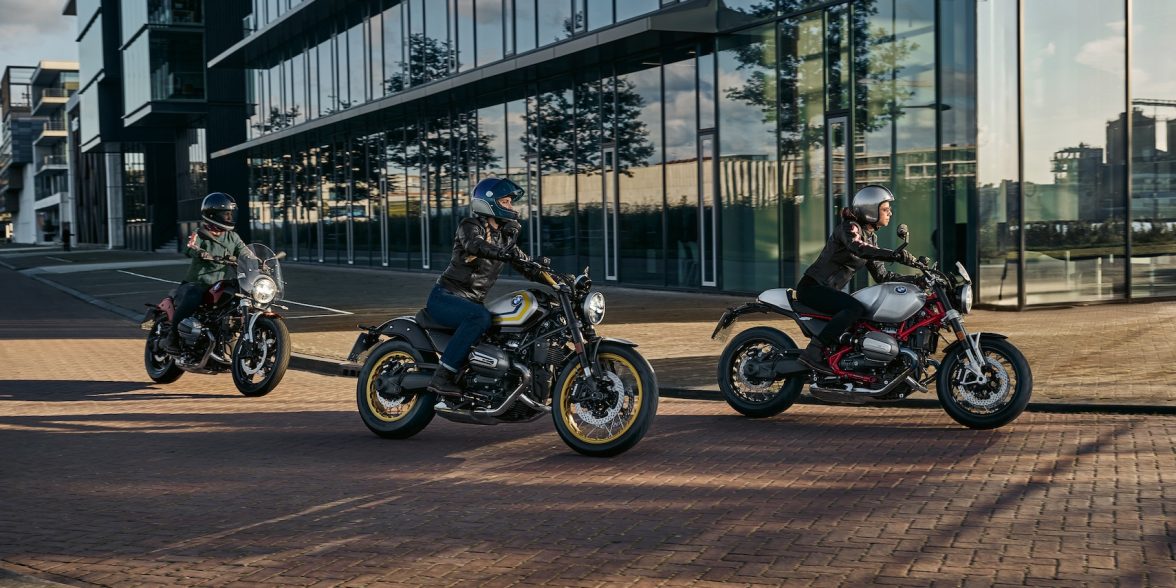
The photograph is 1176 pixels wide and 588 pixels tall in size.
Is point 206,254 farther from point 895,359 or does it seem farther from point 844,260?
point 895,359

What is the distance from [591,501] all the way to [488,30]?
75.3 ft

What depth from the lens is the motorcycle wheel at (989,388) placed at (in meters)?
7.85

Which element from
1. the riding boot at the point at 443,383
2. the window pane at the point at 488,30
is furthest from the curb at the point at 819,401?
the window pane at the point at 488,30

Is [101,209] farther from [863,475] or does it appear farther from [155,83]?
[863,475]

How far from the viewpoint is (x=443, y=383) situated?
25.2 feet

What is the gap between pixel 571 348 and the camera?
741cm

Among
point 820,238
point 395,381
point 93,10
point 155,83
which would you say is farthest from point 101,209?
point 395,381

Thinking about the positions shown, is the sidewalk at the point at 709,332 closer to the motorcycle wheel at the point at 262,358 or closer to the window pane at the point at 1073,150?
the window pane at the point at 1073,150

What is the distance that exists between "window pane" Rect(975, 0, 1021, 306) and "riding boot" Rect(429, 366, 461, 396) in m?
10.8

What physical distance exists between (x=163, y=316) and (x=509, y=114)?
55.1 feet

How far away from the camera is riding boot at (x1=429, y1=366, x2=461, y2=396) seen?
7.67 metres

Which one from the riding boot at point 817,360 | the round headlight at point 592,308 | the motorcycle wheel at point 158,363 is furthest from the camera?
the motorcycle wheel at point 158,363

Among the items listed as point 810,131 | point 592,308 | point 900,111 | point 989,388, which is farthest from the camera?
point 810,131

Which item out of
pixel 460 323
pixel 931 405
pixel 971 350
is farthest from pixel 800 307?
pixel 460 323
